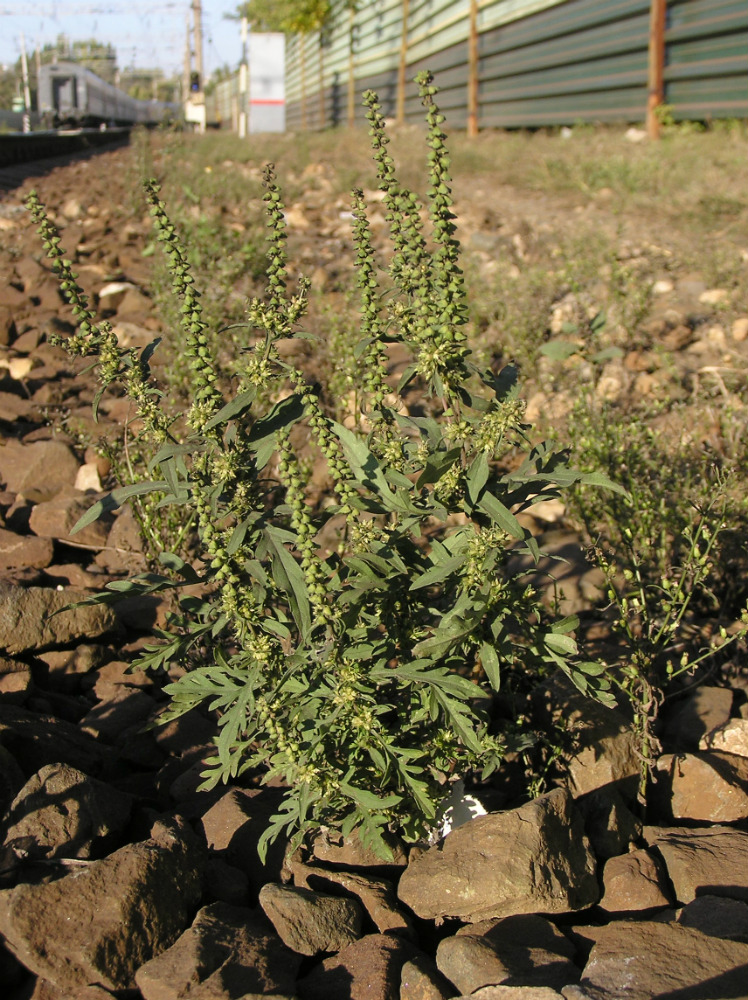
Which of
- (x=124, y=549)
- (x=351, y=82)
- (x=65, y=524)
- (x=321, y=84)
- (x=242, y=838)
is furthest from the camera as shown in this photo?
(x=321, y=84)

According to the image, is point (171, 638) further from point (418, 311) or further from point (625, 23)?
point (625, 23)

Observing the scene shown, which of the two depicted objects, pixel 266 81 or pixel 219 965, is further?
pixel 266 81

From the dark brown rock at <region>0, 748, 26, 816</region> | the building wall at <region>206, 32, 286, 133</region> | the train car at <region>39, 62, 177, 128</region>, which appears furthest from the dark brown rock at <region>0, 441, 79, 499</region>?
the train car at <region>39, 62, 177, 128</region>

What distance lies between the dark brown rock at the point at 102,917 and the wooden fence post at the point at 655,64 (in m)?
10.4

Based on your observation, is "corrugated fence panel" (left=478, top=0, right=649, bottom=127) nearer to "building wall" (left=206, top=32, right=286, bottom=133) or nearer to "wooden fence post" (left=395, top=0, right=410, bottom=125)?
"wooden fence post" (left=395, top=0, right=410, bottom=125)

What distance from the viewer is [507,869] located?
226 centimetres

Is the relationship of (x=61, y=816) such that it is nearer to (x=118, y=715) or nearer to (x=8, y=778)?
(x=8, y=778)

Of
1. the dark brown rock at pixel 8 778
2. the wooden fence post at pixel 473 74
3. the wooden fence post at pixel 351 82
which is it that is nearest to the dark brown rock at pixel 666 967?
the dark brown rock at pixel 8 778

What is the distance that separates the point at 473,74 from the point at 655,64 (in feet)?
18.1

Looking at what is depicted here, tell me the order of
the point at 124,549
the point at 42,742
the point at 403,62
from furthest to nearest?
the point at 403,62 → the point at 124,549 → the point at 42,742

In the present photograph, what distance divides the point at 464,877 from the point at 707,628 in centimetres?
166

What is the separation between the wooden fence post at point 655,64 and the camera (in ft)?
33.4

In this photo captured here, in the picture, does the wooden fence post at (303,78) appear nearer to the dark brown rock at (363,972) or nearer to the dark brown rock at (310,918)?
the dark brown rock at (310,918)

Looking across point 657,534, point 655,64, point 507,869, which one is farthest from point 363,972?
point 655,64
